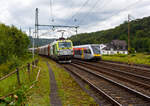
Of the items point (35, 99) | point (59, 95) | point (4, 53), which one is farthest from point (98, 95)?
point (4, 53)

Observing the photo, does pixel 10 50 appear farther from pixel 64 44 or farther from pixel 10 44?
pixel 64 44

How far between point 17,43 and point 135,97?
70.3 feet

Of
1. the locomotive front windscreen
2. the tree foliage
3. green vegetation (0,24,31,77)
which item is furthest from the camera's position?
the locomotive front windscreen

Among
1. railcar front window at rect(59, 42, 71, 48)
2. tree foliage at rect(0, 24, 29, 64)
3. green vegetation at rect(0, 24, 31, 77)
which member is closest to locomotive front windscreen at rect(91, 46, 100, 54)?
railcar front window at rect(59, 42, 71, 48)

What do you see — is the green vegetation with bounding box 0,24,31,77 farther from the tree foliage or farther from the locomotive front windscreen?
the locomotive front windscreen

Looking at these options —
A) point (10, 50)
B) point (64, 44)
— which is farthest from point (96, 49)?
point (10, 50)

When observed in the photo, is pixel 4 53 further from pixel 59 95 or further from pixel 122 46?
pixel 122 46

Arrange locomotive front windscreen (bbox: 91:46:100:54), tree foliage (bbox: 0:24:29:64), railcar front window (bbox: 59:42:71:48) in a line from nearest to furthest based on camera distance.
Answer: tree foliage (bbox: 0:24:29:64)
railcar front window (bbox: 59:42:71:48)
locomotive front windscreen (bbox: 91:46:100:54)

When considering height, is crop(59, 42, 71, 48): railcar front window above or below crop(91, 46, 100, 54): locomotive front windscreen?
above

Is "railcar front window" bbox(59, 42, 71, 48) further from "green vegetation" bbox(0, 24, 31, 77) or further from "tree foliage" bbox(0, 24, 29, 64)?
"tree foliage" bbox(0, 24, 29, 64)

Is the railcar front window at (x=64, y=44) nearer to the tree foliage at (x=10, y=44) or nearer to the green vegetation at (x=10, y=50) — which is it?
the green vegetation at (x=10, y=50)

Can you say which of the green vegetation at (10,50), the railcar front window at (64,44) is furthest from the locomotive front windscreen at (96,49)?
the green vegetation at (10,50)

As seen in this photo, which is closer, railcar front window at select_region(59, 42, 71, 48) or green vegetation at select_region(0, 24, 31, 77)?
green vegetation at select_region(0, 24, 31, 77)

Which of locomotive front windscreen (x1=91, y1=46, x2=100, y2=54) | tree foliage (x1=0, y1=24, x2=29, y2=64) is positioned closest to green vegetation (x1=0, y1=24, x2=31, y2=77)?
tree foliage (x1=0, y1=24, x2=29, y2=64)
